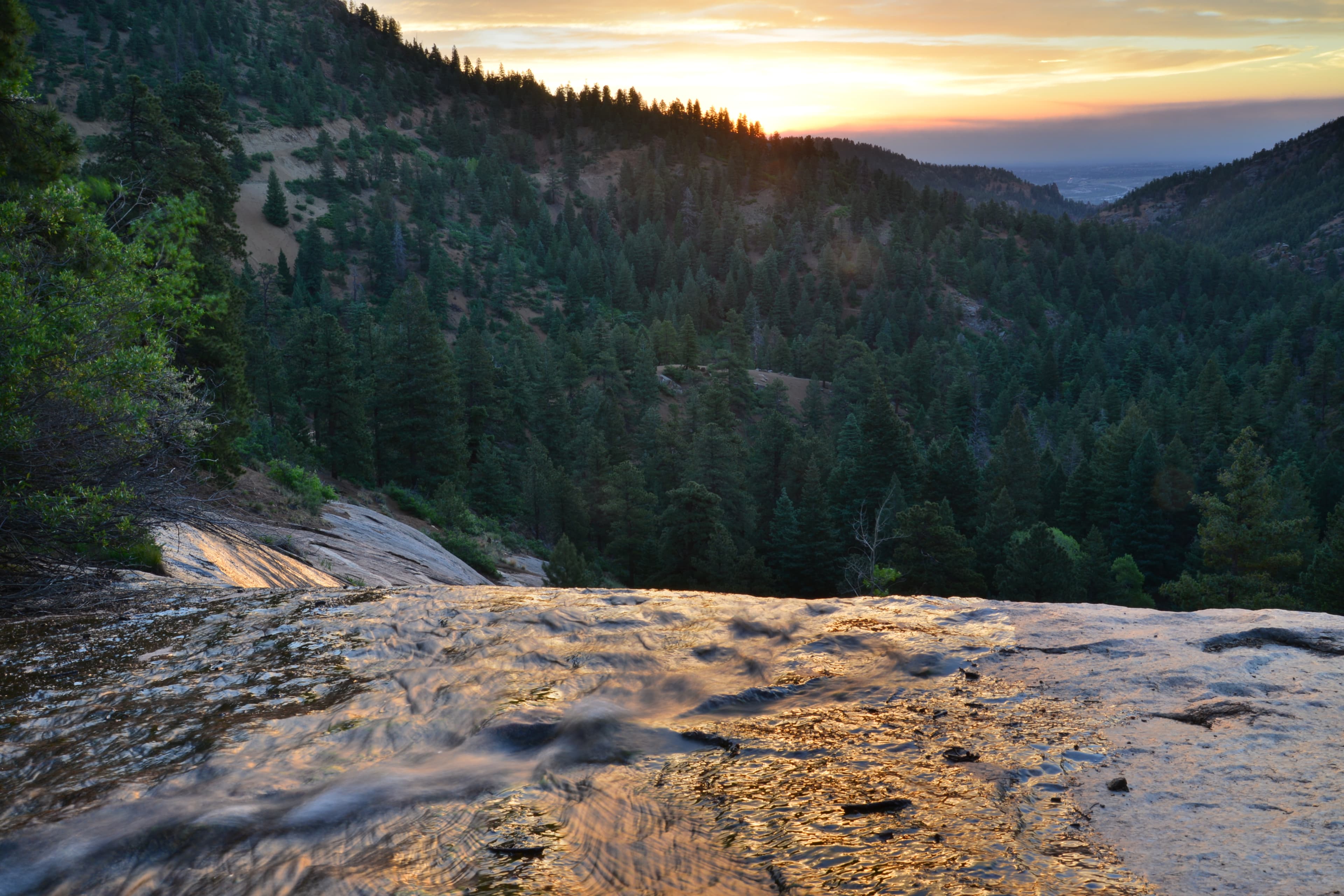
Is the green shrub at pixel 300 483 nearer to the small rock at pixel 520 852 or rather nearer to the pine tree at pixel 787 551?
the small rock at pixel 520 852

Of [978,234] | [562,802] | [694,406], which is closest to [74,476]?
[562,802]

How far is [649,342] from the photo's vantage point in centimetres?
7950

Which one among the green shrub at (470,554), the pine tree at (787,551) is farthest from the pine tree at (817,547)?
the green shrub at (470,554)

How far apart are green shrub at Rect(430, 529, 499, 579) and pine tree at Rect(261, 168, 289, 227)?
8721cm

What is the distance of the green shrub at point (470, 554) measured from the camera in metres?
28.0

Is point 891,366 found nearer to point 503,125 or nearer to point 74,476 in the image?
point 74,476

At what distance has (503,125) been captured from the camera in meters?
170

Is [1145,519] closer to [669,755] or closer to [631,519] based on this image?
[631,519]

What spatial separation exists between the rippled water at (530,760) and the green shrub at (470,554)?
19.6 meters

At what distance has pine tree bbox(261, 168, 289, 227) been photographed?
331ft

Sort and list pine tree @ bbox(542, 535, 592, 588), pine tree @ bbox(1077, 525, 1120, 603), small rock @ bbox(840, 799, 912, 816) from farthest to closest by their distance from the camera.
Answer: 1. pine tree @ bbox(1077, 525, 1120, 603)
2. pine tree @ bbox(542, 535, 592, 588)
3. small rock @ bbox(840, 799, 912, 816)

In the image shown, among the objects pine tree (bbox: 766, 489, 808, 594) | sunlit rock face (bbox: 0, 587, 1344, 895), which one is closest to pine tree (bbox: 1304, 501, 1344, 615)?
pine tree (bbox: 766, 489, 808, 594)

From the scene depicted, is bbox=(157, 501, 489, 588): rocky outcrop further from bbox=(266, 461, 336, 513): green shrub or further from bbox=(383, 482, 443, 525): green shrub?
bbox=(383, 482, 443, 525): green shrub

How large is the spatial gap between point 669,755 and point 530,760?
98 centimetres
